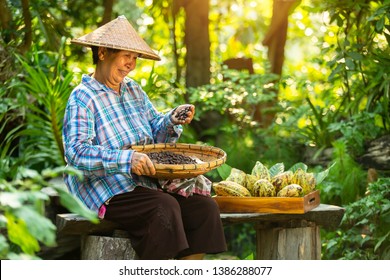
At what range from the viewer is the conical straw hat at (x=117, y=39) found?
3.75m

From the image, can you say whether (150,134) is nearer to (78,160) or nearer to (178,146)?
(178,146)

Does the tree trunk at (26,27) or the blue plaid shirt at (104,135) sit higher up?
the tree trunk at (26,27)

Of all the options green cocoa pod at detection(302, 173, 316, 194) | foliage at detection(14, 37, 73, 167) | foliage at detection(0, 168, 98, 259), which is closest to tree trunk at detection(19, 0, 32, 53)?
foliage at detection(14, 37, 73, 167)

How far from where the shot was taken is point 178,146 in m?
3.96

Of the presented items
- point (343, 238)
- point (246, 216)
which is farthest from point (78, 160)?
point (343, 238)

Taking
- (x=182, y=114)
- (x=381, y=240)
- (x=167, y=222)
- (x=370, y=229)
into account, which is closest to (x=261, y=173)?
(x=182, y=114)

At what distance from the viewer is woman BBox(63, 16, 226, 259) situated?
360 centimetres

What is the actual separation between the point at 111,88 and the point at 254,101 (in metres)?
2.83

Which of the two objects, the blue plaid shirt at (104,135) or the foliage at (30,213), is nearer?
the foliage at (30,213)

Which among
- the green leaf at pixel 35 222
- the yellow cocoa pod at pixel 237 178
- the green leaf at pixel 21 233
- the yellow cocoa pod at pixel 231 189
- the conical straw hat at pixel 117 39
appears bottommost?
the yellow cocoa pod at pixel 231 189

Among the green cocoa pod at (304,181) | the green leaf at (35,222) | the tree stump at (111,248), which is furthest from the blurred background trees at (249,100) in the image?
the green leaf at (35,222)

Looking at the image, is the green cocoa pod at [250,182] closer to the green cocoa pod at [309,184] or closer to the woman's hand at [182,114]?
the green cocoa pod at [309,184]

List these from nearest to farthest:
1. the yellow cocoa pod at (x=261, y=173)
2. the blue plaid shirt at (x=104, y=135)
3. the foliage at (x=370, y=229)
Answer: the blue plaid shirt at (x=104, y=135) → the yellow cocoa pod at (x=261, y=173) → the foliage at (x=370, y=229)

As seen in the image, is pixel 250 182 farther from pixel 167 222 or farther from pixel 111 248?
pixel 111 248
